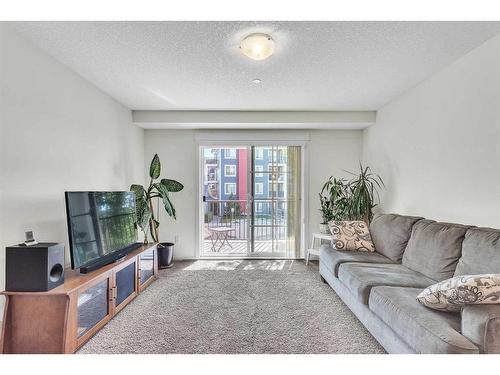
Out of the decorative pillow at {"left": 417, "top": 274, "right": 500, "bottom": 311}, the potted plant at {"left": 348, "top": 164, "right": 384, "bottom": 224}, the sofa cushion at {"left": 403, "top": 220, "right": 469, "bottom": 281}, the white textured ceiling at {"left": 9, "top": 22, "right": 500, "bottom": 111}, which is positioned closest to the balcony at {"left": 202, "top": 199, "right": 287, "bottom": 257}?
the potted plant at {"left": 348, "top": 164, "right": 384, "bottom": 224}

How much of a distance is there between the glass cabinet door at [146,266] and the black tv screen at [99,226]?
21 centimetres

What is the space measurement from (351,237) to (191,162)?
2768 mm

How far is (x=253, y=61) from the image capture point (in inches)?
97.8

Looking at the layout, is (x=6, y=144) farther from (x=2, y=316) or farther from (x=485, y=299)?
(x=485, y=299)

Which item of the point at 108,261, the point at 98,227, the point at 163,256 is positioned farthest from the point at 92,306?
the point at 163,256

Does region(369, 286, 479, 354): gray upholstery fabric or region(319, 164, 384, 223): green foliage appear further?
region(319, 164, 384, 223): green foliage

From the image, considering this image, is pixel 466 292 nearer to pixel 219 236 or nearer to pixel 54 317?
pixel 54 317

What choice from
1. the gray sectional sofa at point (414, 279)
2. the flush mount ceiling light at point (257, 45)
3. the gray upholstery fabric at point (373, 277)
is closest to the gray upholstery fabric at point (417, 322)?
the gray sectional sofa at point (414, 279)

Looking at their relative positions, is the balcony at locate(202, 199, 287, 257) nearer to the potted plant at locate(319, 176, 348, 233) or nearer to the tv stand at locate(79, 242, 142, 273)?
the potted plant at locate(319, 176, 348, 233)

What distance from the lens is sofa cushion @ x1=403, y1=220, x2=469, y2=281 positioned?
7.04 feet

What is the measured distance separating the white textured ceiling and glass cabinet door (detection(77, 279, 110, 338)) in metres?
1.95

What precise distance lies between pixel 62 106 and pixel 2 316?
1760 millimetres

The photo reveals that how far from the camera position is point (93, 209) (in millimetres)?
2504

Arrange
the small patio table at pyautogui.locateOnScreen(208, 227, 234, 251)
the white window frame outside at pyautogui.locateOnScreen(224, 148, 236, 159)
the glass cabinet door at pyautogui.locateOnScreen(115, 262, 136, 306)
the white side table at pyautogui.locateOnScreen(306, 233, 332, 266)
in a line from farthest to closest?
the small patio table at pyautogui.locateOnScreen(208, 227, 234, 251) → the white window frame outside at pyautogui.locateOnScreen(224, 148, 236, 159) → the white side table at pyautogui.locateOnScreen(306, 233, 332, 266) → the glass cabinet door at pyautogui.locateOnScreen(115, 262, 136, 306)
